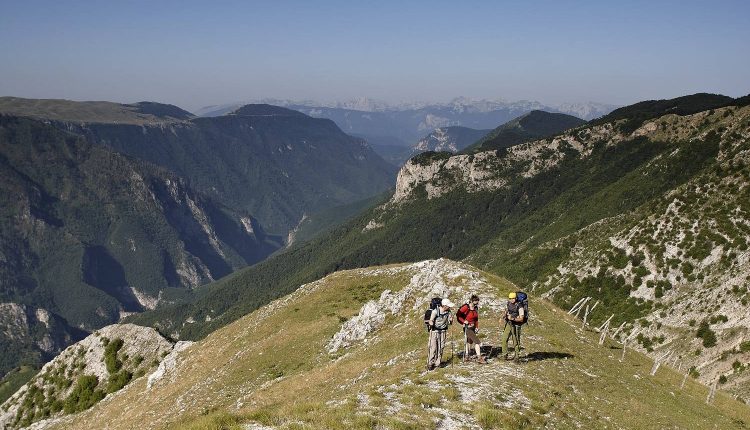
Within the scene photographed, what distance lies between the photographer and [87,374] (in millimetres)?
71875

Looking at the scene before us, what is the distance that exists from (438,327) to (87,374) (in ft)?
212

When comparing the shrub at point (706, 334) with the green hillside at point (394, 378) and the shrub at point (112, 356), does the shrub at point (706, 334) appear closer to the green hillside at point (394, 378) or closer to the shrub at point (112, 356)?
the green hillside at point (394, 378)

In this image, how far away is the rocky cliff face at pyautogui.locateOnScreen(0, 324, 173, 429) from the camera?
68875 mm

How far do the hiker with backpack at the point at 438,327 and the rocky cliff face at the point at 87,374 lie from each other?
5220cm

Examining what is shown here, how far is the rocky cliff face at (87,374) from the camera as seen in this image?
226 ft

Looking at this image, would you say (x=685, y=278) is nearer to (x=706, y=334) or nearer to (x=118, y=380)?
(x=706, y=334)

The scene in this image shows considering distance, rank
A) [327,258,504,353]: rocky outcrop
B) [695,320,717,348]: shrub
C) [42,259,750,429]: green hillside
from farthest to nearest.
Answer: [695,320,717,348]: shrub < [327,258,504,353]: rocky outcrop < [42,259,750,429]: green hillside

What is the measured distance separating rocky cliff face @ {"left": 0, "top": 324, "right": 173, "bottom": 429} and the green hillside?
5.59 m

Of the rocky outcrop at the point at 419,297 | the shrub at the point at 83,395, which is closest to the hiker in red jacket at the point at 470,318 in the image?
the rocky outcrop at the point at 419,297

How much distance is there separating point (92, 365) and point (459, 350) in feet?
202

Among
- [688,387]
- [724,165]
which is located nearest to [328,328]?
[688,387]

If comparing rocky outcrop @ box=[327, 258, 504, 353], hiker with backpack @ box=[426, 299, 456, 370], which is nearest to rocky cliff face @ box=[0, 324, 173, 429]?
rocky outcrop @ box=[327, 258, 504, 353]

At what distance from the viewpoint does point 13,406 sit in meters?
74.8

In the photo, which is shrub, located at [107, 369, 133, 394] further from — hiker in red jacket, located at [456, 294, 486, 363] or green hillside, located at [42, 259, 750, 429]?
hiker in red jacket, located at [456, 294, 486, 363]
